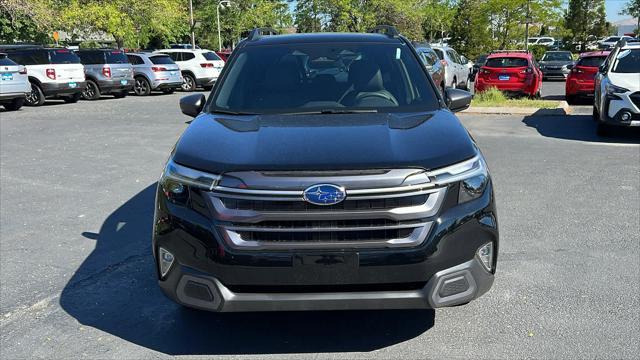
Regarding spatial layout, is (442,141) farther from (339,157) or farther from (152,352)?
(152,352)

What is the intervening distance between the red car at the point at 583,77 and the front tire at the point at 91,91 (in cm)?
1552

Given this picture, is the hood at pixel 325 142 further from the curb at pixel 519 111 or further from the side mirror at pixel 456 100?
the curb at pixel 519 111

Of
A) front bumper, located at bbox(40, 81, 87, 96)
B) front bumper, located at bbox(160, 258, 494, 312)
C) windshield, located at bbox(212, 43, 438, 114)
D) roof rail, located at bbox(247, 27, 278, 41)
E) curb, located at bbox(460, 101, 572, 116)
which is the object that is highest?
roof rail, located at bbox(247, 27, 278, 41)

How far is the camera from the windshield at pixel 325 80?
4.30 m

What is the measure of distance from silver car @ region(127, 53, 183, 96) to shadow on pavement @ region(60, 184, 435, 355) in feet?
63.8

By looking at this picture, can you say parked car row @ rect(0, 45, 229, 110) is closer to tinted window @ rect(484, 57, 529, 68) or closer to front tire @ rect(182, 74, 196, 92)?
front tire @ rect(182, 74, 196, 92)

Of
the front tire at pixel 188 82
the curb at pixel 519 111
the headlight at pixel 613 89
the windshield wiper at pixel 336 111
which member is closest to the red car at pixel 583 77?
the curb at pixel 519 111

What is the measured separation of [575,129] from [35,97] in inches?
623

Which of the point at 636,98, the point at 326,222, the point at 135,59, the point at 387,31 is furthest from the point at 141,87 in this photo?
the point at 326,222

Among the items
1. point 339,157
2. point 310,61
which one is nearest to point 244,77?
point 310,61

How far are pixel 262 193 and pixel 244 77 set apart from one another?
1.80 meters

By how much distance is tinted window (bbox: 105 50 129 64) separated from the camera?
21531 millimetres

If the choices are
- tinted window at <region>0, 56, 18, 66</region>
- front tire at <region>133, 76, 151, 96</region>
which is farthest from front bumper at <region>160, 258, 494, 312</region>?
front tire at <region>133, 76, 151, 96</region>

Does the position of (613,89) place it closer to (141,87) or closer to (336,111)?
(336,111)
